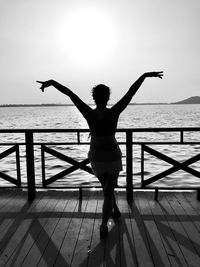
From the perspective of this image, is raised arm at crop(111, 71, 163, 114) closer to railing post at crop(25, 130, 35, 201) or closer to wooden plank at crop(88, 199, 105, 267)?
wooden plank at crop(88, 199, 105, 267)

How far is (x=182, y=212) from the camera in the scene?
4547 millimetres

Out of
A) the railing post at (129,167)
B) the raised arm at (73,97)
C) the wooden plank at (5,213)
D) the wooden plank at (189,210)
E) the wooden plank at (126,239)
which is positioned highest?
the raised arm at (73,97)

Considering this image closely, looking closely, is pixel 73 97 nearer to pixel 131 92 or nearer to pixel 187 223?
pixel 131 92

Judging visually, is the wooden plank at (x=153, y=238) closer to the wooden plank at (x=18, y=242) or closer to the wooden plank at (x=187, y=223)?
the wooden plank at (x=187, y=223)

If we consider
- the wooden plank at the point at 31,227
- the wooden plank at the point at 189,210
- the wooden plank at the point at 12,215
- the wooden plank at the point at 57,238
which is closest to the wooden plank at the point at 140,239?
the wooden plank at the point at 189,210

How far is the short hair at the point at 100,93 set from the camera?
350 cm

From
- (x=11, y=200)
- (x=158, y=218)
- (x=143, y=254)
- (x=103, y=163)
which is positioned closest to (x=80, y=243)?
(x=143, y=254)

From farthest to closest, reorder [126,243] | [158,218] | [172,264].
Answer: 1. [158,218]
2. [126,243]
3. [172,264]

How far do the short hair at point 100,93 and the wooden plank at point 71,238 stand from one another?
67.7 inches

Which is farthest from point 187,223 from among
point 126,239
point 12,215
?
point 12,215

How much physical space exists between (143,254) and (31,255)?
4.08 feet

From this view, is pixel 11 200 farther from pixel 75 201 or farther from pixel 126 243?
pixel 126 243

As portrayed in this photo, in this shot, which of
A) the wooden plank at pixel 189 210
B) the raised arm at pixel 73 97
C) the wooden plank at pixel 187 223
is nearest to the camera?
the raised arm at pixel 73 97

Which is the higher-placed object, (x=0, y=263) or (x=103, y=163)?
(x=103, y=163)
